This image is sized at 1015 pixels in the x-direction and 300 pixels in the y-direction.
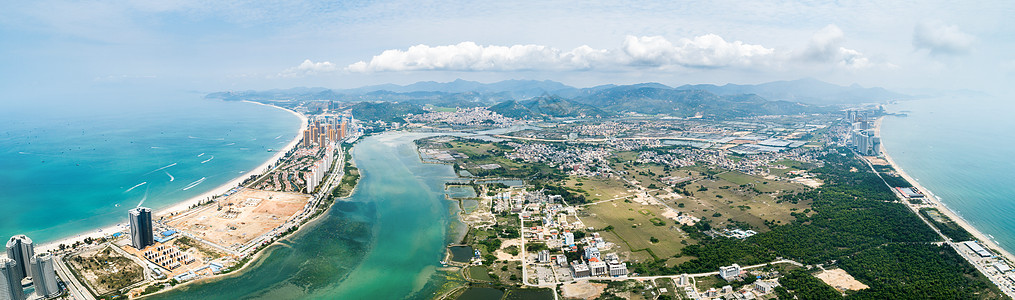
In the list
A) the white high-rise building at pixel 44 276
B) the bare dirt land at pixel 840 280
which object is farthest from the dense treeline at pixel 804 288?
the white high-rise building at pixel 44 276

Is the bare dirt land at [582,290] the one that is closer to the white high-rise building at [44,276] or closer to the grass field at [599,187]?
the grass field at [599,187]

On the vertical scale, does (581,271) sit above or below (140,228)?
below

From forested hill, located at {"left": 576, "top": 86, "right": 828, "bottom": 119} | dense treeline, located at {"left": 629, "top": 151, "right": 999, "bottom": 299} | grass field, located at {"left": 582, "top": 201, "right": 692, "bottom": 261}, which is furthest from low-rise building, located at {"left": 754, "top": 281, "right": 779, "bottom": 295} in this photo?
forested hill, located at {"left": 576, "top": 86, "right": 828, "bottom": 119}

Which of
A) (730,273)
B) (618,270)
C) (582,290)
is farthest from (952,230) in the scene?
(582,290)

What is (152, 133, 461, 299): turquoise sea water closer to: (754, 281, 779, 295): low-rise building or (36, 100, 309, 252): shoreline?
(36, 100, 309, 252): shoreline

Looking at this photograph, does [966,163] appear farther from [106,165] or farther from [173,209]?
[106,165]

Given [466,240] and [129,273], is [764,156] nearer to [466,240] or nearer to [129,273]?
[466,240]
